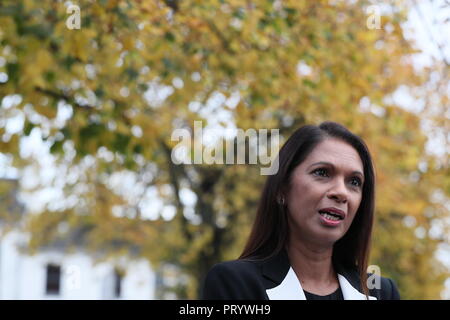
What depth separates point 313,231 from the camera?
112 inches

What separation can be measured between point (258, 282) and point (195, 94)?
649 centimetres

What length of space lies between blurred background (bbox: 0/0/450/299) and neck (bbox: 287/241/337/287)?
2.46m

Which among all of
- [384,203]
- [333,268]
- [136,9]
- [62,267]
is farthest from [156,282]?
[333,268]

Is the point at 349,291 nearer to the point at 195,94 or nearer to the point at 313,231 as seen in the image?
the point at 313,231

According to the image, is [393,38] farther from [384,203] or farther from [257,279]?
[257,279]

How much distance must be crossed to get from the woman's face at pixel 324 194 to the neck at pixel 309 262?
4 cm

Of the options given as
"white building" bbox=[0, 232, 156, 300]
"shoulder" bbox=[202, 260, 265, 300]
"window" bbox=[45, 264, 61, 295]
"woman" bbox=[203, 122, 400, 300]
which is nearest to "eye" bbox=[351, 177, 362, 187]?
"woman" bbox=[203, 122, 400, 300]

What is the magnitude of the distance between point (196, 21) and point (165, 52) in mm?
523

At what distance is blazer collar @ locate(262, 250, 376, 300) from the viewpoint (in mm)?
2748

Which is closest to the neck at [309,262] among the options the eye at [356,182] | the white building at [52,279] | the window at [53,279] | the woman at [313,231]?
the woman at [313,231]

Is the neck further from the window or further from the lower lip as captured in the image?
the window

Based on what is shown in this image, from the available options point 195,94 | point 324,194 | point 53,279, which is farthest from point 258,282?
point 53,279

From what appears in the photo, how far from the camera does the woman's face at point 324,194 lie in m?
2.82

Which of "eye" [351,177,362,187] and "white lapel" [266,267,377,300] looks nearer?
"white lapel" [266,267,377,300]
